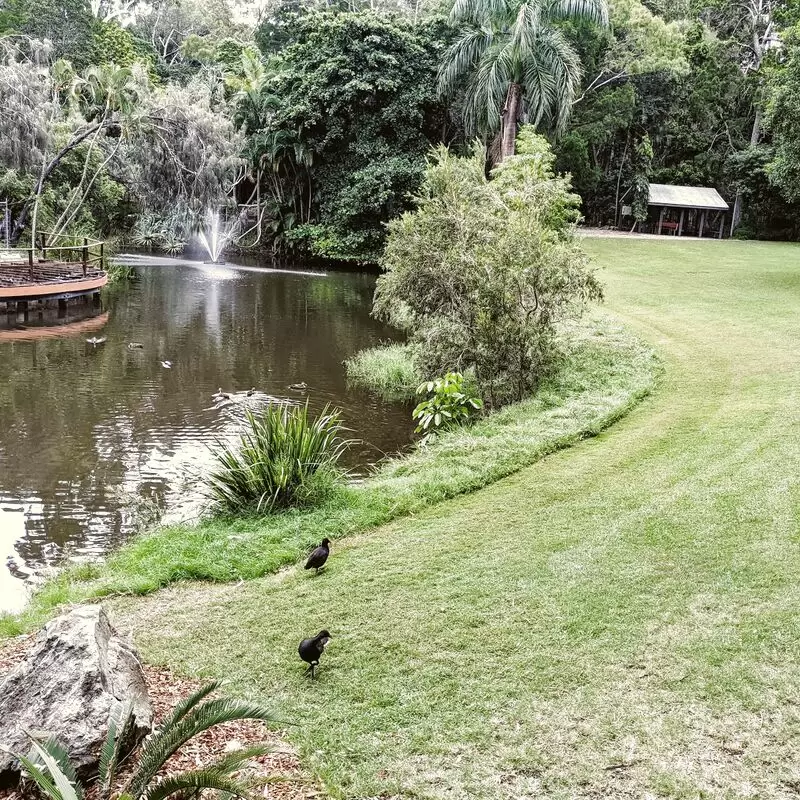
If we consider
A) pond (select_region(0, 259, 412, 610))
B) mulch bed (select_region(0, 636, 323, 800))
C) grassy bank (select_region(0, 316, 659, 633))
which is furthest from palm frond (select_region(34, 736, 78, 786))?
pond (select_region(0, 259, 412, 610))

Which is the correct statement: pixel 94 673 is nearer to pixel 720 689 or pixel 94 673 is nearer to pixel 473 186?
pixel 720 689

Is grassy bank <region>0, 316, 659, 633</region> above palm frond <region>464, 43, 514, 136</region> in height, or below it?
below

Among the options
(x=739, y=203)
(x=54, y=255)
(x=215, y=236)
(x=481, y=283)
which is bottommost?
(x=54, y=255)

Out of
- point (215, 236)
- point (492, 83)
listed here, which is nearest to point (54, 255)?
point (215, 236)

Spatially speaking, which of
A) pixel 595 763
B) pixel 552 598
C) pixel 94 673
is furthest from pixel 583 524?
pixel 94 673

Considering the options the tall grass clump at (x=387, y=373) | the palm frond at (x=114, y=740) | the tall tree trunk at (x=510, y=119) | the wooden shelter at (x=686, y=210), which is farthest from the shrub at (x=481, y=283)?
the wooden shelter at (x=686, y=210)

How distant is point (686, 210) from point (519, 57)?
1789 centimetres

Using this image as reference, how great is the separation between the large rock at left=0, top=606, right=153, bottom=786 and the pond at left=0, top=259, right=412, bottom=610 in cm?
338

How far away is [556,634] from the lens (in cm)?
579

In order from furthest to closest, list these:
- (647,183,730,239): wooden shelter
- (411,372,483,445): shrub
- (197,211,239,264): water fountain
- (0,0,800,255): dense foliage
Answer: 1. (647,183,730,239): wooden shelter
2. (197,211,239,264): water fountain
3. (0,0,800,255): dense foliage
4. (411,372,483,445): shrub

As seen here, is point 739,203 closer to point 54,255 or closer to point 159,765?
point 54,255

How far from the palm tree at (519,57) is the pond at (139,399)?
9640 millimetres

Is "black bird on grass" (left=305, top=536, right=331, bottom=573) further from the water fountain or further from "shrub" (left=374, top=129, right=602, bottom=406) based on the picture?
the water fountain

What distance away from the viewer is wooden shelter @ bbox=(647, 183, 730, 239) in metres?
41.7
